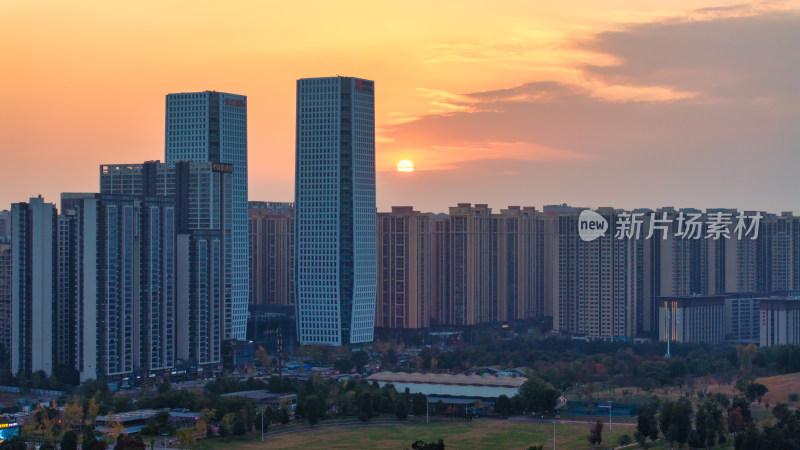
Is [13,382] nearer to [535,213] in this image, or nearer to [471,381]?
[471,381]

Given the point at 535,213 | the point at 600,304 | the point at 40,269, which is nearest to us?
the point at 40,269

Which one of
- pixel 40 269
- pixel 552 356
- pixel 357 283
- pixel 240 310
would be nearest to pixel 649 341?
pixel 552 356

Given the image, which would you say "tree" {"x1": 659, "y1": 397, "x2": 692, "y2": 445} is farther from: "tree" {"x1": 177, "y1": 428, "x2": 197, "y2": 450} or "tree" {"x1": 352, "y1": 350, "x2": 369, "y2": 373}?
"tree" {"x1": 352, "y1": 350, "x2": 369, "y2": 373}

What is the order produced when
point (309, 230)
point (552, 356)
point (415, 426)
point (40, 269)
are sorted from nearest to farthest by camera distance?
point (415, 426)
point (40, 269)
point (552, 356)
point (309, 230)

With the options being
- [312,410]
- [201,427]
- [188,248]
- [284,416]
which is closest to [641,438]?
[312,410]

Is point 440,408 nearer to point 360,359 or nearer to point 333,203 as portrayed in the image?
point 360,359

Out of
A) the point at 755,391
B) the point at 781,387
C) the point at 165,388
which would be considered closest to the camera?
the point at 755,391

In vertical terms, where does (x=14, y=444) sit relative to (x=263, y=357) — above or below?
below
